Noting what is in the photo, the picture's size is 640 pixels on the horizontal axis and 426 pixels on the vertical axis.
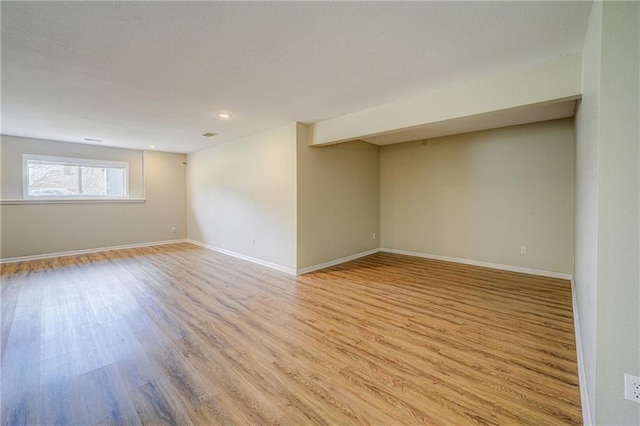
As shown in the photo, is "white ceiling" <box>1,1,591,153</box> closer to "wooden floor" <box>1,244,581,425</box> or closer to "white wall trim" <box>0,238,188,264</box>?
"wooden floor" <box>1,244,581,425</box>

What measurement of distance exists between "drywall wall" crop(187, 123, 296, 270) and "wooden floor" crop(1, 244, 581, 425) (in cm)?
102

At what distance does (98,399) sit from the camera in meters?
1.65

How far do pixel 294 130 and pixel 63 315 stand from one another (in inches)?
143

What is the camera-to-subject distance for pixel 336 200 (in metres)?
4.84

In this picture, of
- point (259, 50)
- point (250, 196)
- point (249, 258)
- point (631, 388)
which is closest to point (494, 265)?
point (631, 388)

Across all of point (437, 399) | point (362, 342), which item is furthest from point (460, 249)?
point (437, 399)

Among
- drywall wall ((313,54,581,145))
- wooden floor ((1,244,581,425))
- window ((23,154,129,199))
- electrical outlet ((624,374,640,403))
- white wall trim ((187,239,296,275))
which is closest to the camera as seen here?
electrical outlet ((624,374,640,403))

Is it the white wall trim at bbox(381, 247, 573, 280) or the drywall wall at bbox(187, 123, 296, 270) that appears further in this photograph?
the drywall wall at bbox(187, 123, 296, 270)

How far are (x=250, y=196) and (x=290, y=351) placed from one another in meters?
3.47

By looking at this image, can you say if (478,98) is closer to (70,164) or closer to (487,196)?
(487,196)

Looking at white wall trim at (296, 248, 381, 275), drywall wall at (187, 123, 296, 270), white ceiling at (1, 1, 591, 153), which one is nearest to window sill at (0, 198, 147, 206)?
drywall wall at (187, 123, 296, 270)

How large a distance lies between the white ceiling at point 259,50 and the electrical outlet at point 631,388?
2062 millimetres

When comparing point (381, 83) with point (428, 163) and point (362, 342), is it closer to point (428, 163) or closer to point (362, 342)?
point (362, 342)

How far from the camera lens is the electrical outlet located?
116 cm
